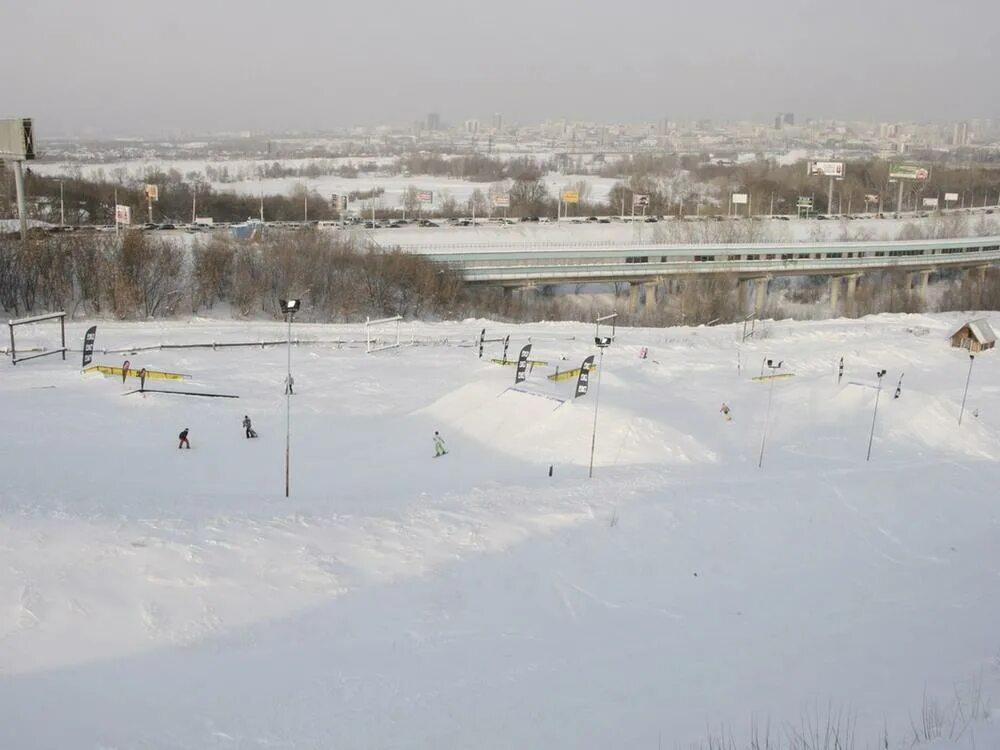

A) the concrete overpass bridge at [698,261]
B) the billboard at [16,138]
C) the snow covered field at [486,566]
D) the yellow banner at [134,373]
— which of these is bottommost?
the snow covered field at [486,566]

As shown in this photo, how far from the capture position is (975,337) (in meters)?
35.3

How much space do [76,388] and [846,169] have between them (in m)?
93.0

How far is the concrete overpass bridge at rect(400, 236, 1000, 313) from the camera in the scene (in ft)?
159

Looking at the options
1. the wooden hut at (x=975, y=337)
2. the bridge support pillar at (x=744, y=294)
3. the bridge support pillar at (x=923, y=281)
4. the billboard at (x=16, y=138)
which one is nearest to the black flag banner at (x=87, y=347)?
the billboard at (x=16, y=138)

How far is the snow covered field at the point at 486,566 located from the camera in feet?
31.8

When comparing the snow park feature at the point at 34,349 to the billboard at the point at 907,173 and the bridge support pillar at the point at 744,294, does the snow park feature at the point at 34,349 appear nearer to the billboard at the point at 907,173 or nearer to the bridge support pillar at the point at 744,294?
the bridge support pillar at the point at 744,294

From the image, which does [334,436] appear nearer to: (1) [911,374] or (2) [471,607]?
(2) [471,607]

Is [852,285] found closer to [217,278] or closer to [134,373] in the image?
[217,278]

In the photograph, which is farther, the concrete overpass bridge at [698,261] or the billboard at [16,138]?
the concrete overpass bridge at [698,261]

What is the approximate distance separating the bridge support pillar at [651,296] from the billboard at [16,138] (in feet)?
105

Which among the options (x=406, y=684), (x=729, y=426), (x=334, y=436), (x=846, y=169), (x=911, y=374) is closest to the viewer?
(x=406, y=684)

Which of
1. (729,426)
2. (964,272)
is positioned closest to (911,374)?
(729,426)

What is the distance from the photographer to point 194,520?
47.1 feet

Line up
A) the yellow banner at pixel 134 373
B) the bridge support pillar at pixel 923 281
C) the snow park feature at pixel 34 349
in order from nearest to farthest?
the yellow banner at pixel 134 373 < the snow park feature at pixel 34 349 < the bridge support pillar at pixel 923 281
